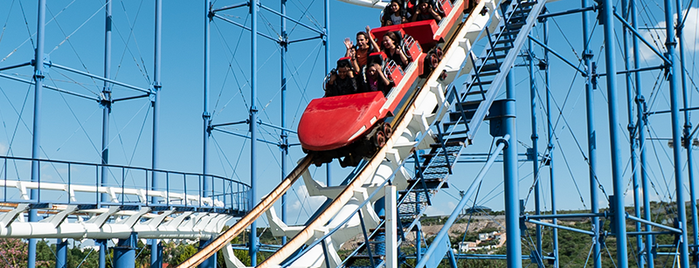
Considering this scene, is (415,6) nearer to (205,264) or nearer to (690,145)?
(690,145)

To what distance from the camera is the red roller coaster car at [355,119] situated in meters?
8.37

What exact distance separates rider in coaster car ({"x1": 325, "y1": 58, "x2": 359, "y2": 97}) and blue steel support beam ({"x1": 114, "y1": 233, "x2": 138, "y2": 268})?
4.99m

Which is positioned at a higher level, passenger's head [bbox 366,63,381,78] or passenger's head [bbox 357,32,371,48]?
passenger's head [bbox 357,32,371,48]

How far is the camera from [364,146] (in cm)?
843

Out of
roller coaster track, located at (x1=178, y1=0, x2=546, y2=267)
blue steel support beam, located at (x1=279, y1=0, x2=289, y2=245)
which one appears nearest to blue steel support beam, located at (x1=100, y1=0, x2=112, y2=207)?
blue steel support beam, located at (x1=279, y1=0, x2=289, y2=245)

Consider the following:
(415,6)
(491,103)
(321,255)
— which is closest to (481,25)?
(415,6)

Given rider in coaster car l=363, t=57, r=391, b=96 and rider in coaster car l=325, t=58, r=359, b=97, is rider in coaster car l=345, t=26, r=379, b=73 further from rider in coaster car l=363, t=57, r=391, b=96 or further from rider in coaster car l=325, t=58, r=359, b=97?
rider in coaster car l=363, t=57, r=391, b=96

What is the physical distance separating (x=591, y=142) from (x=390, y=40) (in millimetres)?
4346

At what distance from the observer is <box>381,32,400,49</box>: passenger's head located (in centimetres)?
958

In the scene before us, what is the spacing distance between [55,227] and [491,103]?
6640mm

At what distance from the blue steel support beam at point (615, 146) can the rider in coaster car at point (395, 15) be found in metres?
2.85

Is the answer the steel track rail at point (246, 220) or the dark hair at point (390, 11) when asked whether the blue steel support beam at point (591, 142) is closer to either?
the dark hair at point (390, 11)

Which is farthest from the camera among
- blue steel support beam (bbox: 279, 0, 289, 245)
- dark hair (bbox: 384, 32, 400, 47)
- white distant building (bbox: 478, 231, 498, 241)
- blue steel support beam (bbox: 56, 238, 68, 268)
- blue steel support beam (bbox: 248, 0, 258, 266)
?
white distant building (bbox: 478, 231, 498, 241)

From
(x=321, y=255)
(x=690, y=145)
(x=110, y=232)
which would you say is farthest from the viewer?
(x=690, y=145)
